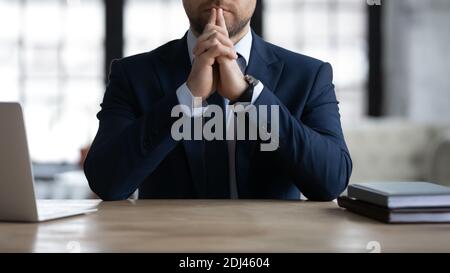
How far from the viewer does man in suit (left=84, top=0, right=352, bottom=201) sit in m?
1.62

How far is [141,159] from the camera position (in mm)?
1656

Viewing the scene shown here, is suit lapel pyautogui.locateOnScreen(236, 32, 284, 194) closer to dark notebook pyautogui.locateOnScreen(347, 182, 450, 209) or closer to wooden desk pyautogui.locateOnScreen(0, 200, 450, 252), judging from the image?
wooden desk pyautogui.locateOnScreen(0, 200, 450, 252)

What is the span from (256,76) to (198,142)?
0.26 m

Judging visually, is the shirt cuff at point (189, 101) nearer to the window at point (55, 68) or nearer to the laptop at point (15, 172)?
the laptop at point (15, 172)

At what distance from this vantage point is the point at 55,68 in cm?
662

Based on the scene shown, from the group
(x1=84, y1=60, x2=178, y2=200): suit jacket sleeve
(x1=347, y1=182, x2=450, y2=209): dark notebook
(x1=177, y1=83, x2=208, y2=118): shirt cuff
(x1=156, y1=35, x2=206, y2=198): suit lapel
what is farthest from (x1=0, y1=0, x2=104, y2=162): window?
(x1=347, y1=182, x2=450, y2=209): dark notebook

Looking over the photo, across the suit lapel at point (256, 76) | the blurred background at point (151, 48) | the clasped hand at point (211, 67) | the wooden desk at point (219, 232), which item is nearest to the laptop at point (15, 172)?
the wooden desk at point (219, 232)

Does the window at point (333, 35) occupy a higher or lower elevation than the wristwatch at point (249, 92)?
higher

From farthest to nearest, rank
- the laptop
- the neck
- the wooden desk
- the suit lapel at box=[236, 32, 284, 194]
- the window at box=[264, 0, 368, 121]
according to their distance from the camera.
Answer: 1. the window at box=[264, 0, 368, 121]
2. the neck
3. the suit lapel at box=[236, 32, 284, 194]
4. the laptop
5. the wooden desk

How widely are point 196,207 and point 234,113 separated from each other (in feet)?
1.15

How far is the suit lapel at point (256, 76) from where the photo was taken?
1787 millimetres

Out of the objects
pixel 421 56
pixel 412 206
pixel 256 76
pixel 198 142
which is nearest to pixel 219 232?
pixel 412 206
